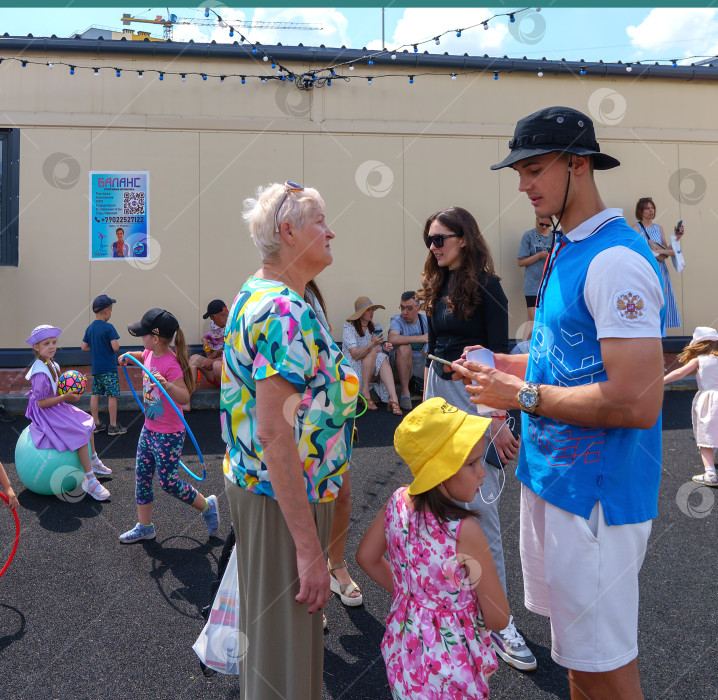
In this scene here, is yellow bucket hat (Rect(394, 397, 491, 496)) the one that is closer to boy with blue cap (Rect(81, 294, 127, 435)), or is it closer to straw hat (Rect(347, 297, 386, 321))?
boy with blue cap (Rect(81, 294, 127, 435))

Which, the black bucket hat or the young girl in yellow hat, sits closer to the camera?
the black bucket hat

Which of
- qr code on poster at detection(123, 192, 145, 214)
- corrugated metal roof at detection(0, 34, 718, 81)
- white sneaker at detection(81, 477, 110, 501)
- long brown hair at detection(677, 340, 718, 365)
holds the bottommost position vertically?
white sneaker at detection(81, 477, 110, 501)

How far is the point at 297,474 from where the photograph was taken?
2.05 meters

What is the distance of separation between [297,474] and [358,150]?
9.10 metres

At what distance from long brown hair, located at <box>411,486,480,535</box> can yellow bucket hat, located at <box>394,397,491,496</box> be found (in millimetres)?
36

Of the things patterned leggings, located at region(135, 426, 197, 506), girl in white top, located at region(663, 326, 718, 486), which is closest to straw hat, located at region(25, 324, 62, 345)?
patterned leggings, located at region(135, 426, 197, 506)

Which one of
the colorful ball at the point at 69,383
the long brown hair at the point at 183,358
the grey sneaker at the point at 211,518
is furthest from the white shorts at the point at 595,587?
the colorful ball at the point at 69,383

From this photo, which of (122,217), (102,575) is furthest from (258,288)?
(122,217)

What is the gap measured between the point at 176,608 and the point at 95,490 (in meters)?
2.24

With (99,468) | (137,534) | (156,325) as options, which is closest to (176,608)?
(137,534)

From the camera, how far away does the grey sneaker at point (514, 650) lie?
3265 mm

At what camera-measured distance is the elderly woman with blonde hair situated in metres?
2.04

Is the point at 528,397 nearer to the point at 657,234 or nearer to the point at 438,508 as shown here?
the point at 438,508

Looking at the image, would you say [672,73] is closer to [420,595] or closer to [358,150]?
[358,150]
